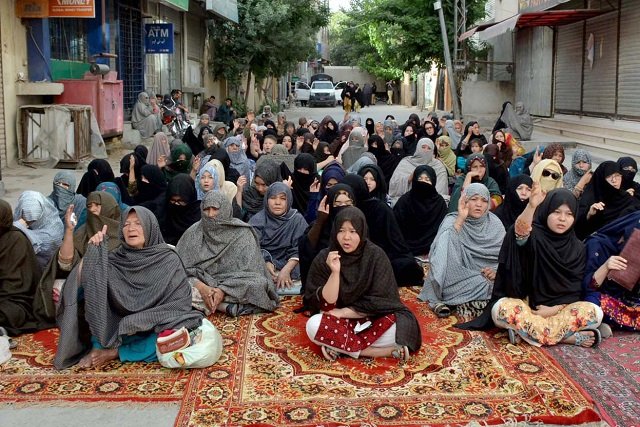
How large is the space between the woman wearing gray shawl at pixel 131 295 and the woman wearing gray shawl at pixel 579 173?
3919 mm

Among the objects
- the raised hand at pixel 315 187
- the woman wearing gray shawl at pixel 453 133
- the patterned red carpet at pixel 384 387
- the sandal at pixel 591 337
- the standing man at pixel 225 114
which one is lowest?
the patterned red carpet at pixel 384 387

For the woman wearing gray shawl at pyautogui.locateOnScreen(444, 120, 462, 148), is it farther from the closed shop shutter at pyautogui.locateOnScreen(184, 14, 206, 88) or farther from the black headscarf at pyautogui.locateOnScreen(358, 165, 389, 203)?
the closed shop shutter at pyautogui.locateOnScreen(184, 14, 206, 88)

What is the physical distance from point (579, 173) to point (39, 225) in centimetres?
464

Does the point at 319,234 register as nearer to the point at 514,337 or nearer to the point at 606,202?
the point at 514,337

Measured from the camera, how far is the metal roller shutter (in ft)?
45.1

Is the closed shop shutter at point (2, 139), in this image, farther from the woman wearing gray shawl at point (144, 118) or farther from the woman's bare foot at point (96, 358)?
Result: the woman's bare foot at point (96, 358)

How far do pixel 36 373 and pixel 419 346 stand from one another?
206cm

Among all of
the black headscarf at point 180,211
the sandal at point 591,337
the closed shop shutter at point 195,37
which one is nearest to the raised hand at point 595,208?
the sandal at point 591,337

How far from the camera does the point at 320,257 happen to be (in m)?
4.52

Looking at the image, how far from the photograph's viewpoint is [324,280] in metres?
4.49

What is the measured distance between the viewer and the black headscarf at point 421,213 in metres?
6.75

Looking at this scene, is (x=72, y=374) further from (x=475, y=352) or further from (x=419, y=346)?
(x=475, y=352)

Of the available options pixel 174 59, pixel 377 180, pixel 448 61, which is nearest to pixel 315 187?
pixel 377 180

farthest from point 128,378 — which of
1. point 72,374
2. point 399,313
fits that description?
point 399,313
